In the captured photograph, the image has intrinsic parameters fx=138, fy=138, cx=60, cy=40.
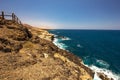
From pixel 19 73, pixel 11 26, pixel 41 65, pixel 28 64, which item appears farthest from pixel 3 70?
pixel 11 26

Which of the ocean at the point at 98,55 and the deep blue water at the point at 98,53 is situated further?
the deep blue water at the point at 98,53

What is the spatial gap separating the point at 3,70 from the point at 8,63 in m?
1.31

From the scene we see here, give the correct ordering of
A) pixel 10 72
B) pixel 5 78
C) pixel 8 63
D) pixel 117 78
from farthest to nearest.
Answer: pixel 117 78 < pixel 8 63 < pixel 10 72 < pixel 5 78

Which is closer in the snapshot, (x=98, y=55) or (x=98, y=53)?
(x=98, y=55)

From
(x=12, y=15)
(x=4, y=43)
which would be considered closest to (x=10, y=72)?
(x=4, y=43)

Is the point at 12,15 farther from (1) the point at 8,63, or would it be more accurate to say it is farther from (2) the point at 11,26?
(1) the point at 8,63

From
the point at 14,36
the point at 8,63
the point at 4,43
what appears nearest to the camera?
the point at 8,63

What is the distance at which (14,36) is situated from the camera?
21.6m

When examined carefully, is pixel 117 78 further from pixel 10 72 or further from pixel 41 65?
pixel 10 72

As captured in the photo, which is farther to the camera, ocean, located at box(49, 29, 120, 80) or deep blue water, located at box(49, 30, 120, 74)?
deep blue water, located at box(49, 30, 120, 74)

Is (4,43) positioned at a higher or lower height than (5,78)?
higher

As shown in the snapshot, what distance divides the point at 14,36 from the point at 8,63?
8.12 m

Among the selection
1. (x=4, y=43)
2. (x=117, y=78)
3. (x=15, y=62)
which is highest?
(x=4, y=43)

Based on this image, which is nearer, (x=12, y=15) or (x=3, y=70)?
(x=3, y=70)
